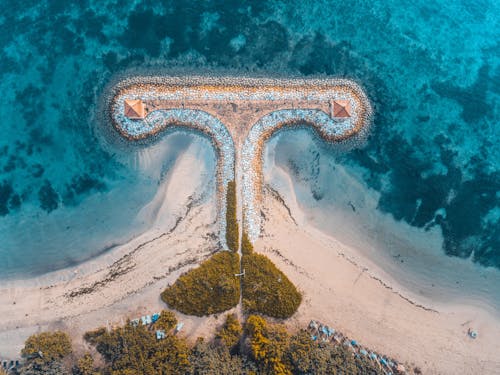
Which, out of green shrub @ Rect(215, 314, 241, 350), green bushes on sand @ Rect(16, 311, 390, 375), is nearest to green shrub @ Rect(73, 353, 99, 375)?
green bushes on sand @ Rect(16, 311, 390, 375)

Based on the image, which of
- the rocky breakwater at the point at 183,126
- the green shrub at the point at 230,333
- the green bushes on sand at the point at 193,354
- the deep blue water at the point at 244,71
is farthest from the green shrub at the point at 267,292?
the deep blue water at the point at 244,71

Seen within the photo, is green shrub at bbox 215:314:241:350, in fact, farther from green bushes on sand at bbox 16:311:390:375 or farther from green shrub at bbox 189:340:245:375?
green shrub at bbox 189:340:245:375

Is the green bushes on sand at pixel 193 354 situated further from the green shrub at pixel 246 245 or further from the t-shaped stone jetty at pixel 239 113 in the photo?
the t-shaped stone jetty at pixel 239 113

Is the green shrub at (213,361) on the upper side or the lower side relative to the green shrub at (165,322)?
lower

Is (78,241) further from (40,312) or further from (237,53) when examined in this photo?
(237,53)

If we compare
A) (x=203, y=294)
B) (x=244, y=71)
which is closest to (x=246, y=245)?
(x=203, y=294)
